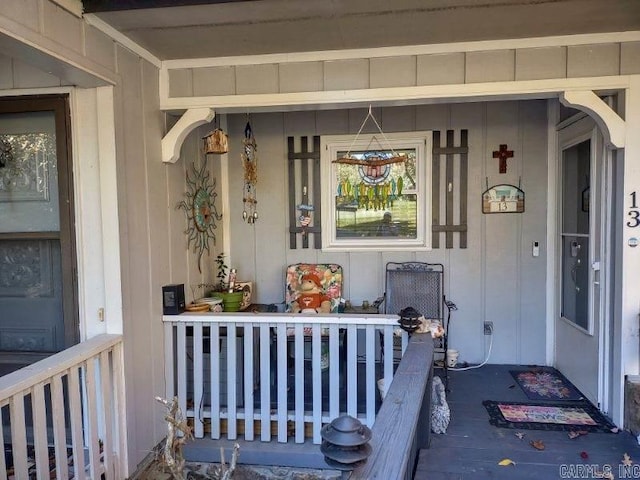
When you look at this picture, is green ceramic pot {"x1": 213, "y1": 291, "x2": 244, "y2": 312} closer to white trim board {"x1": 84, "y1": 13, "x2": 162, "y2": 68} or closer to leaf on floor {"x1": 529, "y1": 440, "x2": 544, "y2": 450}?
white trim board {"x1": 84, "y1": 13, "x2": 162, "y2": 68}

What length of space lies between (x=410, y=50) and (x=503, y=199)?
1.83 meters

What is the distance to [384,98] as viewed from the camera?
2.65m

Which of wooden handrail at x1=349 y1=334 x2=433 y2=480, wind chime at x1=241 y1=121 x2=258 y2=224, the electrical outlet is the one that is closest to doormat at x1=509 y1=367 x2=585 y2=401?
the electrical outlet

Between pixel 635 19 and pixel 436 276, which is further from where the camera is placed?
pixel 436 276

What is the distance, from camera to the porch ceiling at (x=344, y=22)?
2.13 meters

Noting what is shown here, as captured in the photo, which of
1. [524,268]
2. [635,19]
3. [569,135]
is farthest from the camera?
[524,268]

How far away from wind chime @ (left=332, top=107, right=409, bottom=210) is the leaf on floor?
2.21 metres

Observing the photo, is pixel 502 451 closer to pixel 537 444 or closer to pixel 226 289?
pixel 537 444

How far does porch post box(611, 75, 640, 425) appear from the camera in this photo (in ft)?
8.43

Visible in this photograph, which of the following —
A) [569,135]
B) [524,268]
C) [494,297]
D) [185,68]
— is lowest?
[494,297]

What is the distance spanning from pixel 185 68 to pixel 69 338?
178 cm

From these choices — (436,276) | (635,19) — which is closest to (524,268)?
(436,276)

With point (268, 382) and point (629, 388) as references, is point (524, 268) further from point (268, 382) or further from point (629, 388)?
point (268, 382)

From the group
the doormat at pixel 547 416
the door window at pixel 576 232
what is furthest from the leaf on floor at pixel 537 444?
the door window at pixel 576 232
